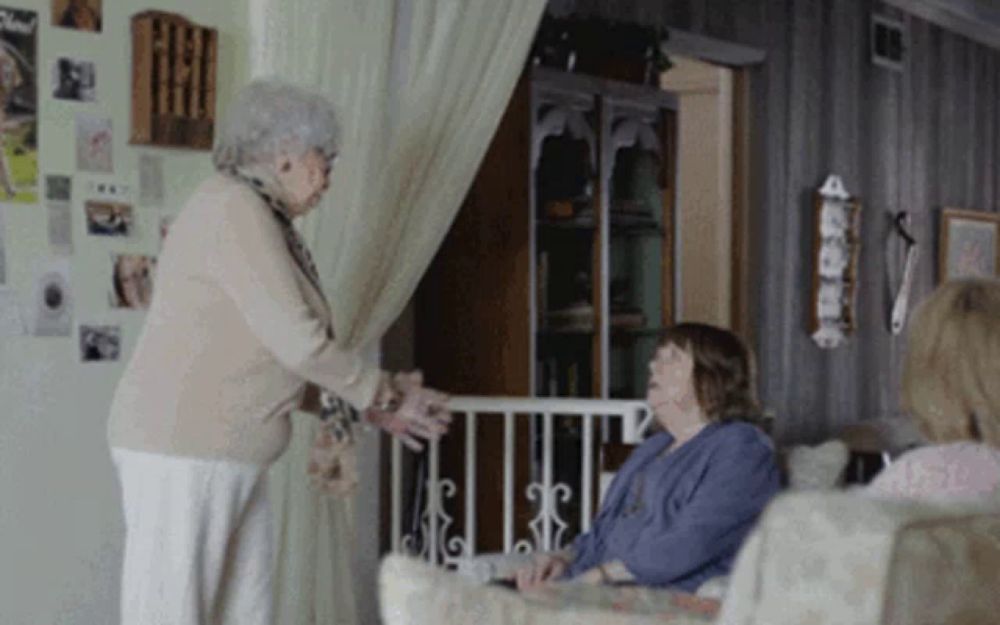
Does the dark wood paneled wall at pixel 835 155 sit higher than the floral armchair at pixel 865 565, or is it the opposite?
the dark wood paneled wall at pixel 835 155

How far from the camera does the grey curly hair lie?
362cm

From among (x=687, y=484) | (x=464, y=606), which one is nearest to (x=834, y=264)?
(x=687, y=484)

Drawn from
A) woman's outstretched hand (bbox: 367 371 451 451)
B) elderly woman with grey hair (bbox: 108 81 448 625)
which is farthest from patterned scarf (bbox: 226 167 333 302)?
woman's outstretched hand (bbox: 367 371 451 451)

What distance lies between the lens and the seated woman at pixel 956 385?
248 cm

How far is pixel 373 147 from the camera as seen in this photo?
4.50 meters

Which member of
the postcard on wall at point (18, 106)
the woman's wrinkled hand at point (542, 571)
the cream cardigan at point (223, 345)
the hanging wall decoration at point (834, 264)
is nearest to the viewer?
the cream cardigan at point (223, 345)

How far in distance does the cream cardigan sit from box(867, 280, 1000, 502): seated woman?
1.31 metres

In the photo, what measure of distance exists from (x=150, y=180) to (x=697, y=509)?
1.59 m

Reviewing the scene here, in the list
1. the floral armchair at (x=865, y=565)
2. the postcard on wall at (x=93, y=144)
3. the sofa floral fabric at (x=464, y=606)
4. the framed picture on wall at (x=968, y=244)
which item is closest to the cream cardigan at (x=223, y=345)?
the postcard on wall at (x=93, y=144)

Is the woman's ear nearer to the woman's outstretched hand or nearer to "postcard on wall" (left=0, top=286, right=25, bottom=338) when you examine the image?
the woman's outstretched hand

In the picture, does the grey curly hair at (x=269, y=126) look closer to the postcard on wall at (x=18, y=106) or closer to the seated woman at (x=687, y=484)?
the postcard on wall at (x=18, y=106)

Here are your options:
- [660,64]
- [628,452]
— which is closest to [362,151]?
[628,452]

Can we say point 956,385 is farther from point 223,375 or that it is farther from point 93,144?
point 93,144

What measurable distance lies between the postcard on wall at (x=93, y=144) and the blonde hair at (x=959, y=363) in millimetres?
2217
